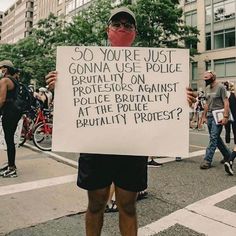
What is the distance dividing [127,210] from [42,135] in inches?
270

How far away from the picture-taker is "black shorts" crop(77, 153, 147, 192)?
2.60 m

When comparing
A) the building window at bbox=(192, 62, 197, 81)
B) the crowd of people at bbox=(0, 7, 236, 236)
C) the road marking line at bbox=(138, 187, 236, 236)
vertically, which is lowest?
the road marking line at bbox=(138, 187, 236, 236)

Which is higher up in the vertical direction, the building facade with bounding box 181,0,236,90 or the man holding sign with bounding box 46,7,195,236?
the building facade with bounding box 181,0,236,90

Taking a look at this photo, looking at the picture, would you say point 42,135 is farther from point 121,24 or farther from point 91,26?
point 91,26

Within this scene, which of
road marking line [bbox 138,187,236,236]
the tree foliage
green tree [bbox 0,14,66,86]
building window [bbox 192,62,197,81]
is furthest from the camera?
green tree [bbox 0,14,66,86]

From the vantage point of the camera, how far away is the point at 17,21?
107062 mm

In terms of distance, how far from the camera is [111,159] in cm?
261

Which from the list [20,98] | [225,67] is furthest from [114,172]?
[225,67]

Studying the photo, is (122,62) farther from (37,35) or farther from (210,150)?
(37,35)

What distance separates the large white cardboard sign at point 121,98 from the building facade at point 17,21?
299ft

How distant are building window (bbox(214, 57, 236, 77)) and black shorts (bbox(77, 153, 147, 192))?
31803 mm

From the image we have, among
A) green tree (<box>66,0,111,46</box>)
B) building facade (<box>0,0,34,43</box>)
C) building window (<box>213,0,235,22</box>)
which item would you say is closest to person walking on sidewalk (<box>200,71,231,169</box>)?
green tree (<box>66,0,111,46</box>)

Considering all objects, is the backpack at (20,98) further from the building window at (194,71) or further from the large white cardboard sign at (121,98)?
the building window at (194,71)

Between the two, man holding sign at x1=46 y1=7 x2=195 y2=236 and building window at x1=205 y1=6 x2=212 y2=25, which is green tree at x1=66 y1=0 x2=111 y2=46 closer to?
building window at x1=205 y1=6 x2=212 y2=25
